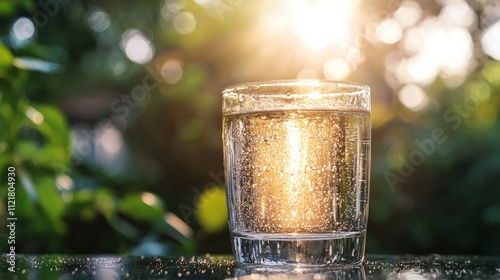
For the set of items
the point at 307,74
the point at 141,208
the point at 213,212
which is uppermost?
the point at 307,74

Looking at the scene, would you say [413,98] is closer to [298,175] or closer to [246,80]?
[246,80]

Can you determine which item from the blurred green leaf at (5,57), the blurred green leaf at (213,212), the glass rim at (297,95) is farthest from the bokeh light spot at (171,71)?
the glass rim at (297,95)

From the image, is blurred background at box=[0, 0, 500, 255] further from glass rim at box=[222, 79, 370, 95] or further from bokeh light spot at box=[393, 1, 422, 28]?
glass rim at box=[222, 79, 370, 95]

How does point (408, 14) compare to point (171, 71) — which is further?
point (408, 14)

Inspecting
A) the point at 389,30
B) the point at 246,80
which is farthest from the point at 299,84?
the point at 389,30

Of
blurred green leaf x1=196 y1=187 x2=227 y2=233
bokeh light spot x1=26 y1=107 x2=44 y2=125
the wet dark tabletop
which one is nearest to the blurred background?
blurred green leaf x1=196 y1=187 x2=227 y2=233

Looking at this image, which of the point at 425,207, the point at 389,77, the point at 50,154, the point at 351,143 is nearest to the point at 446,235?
the point at 425,207
